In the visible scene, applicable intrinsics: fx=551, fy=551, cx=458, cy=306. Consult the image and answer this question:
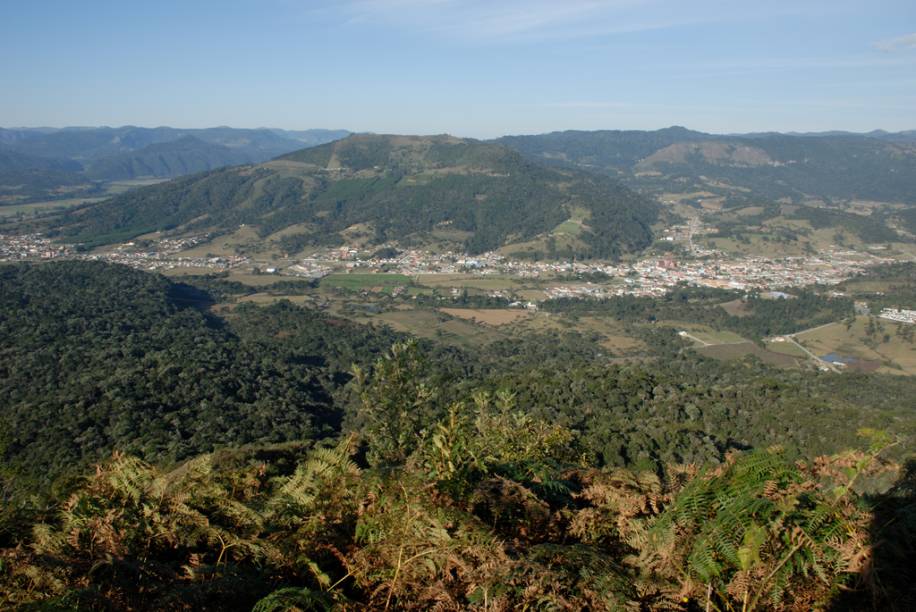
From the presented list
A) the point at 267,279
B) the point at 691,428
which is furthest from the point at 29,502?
the point at 267,279

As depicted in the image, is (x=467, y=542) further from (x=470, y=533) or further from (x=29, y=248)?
(x=29, y=248)

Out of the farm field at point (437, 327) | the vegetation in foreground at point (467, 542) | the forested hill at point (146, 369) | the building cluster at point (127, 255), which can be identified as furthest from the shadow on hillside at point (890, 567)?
the building cluster at point (127, 255)

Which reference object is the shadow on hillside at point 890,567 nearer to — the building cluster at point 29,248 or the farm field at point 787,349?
the farm field at point 787,349

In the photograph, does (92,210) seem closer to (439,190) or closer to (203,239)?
(203,239)

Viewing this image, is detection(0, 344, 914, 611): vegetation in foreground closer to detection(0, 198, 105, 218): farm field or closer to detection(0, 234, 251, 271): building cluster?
detection(0, 234, 251, 271): building cluster

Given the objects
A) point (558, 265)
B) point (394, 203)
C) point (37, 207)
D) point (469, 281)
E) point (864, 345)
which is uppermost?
point (394, 203)

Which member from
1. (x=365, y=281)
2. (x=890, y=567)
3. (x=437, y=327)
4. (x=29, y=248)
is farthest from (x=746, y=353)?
(x=29, y=248)

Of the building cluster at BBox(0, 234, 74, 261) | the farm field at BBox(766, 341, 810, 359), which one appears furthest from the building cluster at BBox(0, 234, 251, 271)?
the farm field at BBox(766, 341, 810, 359)
